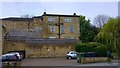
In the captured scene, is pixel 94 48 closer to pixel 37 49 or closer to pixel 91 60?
pixel 91 60

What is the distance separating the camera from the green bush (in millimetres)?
42000

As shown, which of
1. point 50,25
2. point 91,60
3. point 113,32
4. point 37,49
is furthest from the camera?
point 50,25

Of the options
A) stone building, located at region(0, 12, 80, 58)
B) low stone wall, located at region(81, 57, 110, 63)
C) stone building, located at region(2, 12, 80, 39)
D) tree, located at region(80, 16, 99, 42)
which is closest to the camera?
low stone wall, located at region(81, 57, 110, 63)

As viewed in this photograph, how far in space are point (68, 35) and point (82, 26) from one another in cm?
1245

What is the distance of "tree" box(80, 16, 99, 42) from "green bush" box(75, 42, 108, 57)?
17683mm

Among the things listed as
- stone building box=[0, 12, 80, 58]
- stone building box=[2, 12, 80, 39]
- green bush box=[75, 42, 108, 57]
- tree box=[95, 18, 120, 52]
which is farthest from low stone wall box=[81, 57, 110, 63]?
stone building box=[2, 12, 80, 39]

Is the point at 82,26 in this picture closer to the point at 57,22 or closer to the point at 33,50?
the point at 57,22

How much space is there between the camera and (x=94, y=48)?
44.0 m

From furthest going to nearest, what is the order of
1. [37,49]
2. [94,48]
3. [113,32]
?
1. [37,49]
2. [94,48]
3. [113,32]

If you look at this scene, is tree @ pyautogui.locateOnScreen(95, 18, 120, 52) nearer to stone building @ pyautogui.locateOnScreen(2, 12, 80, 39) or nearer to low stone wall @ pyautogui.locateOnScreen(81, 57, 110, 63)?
low stone wall @ pyautogui.locateOnScreen(81, 57, 110, 63)

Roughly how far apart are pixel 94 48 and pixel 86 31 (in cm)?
2690

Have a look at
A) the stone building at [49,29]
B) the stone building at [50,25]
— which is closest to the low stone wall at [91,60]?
the stone building at [49,29]

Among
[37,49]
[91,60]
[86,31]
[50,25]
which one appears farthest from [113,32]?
[86,31]

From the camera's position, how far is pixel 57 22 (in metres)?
61.5
